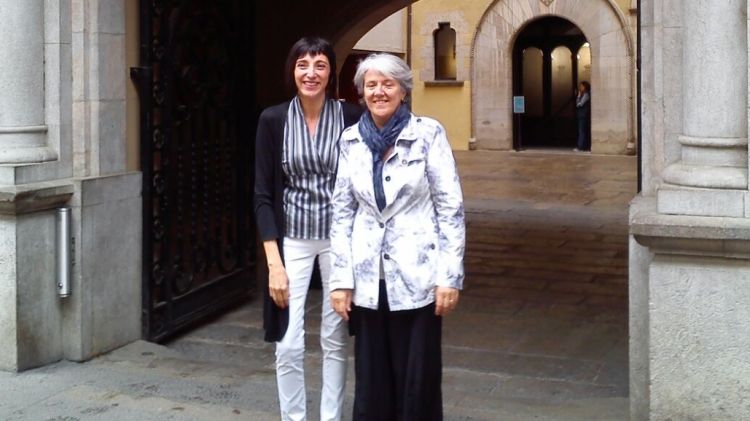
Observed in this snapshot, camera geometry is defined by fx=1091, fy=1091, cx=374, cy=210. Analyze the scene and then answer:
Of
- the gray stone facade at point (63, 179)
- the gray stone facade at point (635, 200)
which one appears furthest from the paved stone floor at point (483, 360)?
the gray stone facade at point (635, 200)

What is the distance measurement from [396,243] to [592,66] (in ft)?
80.7

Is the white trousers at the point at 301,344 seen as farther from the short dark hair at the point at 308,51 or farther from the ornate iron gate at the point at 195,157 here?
the ornate iron gate at the point at 195,157

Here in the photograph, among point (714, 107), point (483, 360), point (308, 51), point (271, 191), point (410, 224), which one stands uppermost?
point (308, 51)

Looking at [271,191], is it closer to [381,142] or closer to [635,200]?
[381,142]

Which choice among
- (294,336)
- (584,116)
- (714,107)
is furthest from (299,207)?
(584,116)

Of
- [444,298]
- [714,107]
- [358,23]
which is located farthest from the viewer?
[358,23]

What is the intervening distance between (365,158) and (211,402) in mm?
2266

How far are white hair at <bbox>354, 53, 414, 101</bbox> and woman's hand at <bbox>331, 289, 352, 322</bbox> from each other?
34.1 inches

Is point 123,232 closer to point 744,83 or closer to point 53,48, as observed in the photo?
point 53,48

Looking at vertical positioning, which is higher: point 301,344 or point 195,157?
point 195,157

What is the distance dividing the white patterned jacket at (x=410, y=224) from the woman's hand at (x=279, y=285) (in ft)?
1.43

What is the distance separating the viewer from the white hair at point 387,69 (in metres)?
4.62

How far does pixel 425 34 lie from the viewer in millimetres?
30656

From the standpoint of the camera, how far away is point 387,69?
4.61m
